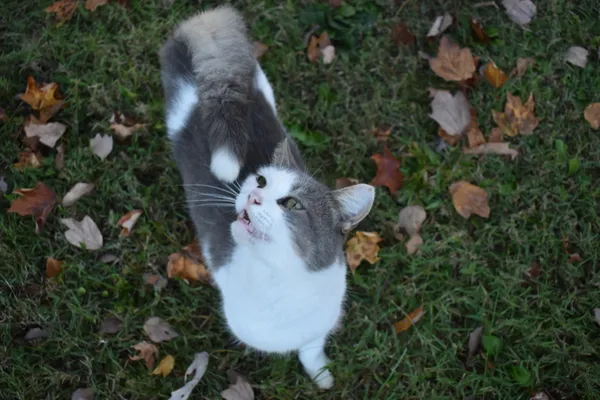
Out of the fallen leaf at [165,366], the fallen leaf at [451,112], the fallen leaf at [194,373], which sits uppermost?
the fallen leaf at [451,112]

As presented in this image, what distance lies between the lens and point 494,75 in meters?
3.09

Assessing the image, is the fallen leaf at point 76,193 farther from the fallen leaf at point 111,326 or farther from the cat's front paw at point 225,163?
the cat's front paw at point 225,163

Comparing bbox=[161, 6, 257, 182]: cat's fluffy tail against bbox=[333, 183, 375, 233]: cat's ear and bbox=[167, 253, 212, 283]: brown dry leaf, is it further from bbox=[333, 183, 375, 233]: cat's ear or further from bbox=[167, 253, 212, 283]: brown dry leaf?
bbox=[167, 253, 212, 283]: brown dry leaf

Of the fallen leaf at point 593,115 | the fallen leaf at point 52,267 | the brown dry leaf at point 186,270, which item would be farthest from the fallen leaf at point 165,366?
the fallen leaf at point 593,115

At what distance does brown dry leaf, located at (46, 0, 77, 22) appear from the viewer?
322 cm

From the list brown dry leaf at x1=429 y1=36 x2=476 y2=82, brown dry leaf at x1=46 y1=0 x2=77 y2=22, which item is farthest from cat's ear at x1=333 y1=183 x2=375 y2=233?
brown dry leaf at x1=46 y1=0 x2=77 y2=22

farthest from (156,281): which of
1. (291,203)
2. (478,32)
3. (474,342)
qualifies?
(478,32)

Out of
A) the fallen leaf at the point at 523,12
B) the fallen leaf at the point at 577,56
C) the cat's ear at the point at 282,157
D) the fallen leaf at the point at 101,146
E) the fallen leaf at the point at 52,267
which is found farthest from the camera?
the fallen leaf at the point at 523,12

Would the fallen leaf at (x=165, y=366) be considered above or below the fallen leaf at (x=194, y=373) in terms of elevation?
→ above

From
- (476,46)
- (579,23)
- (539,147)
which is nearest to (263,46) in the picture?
→ (476,46)

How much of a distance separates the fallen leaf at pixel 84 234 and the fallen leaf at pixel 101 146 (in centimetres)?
38

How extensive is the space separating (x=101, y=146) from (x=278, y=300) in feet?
5.00

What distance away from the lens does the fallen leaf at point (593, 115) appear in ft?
10.0

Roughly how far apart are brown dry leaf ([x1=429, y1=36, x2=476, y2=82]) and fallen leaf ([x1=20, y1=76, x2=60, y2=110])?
2.17 meters
